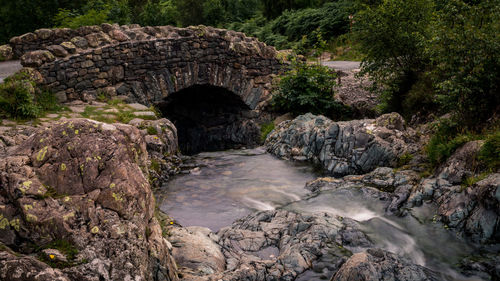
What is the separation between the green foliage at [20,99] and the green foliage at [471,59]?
Result: 1086 centimetres

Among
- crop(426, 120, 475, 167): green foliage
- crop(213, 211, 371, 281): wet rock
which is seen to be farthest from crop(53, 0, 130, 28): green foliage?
crop(426, 120, 475, 167): green foliage

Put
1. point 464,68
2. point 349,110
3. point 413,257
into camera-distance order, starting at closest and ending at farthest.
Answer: point 413,257 → point 464,68 → point 349,110

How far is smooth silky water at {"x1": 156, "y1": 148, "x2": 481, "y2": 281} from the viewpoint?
6520 mm

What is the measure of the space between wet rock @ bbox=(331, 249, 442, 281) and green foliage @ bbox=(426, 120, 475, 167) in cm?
343

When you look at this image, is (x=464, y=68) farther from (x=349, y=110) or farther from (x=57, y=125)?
(x=57, y=125)

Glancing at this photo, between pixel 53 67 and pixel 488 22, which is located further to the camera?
pixel 53 67

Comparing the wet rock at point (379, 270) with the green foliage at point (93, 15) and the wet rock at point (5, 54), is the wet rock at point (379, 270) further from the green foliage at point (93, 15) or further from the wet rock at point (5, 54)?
the green foliage at point (93, 15)

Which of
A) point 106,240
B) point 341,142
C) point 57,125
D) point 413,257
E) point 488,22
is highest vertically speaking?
point 488,22

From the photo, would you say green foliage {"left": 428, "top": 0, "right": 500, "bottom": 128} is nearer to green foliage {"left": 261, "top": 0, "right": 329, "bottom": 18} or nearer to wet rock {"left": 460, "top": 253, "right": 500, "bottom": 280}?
wet rock {"left": 460, "top": 253, "right": 500, "bottom": 280}

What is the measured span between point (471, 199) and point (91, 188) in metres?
6.23

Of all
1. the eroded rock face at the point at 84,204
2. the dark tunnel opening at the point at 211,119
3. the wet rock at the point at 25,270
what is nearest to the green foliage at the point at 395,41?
the dark tunnel opening at the point at 211,119

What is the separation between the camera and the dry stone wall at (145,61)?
12656 mm

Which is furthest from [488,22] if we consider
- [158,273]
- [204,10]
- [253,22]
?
[204,10]

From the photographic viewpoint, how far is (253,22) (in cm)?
3319
